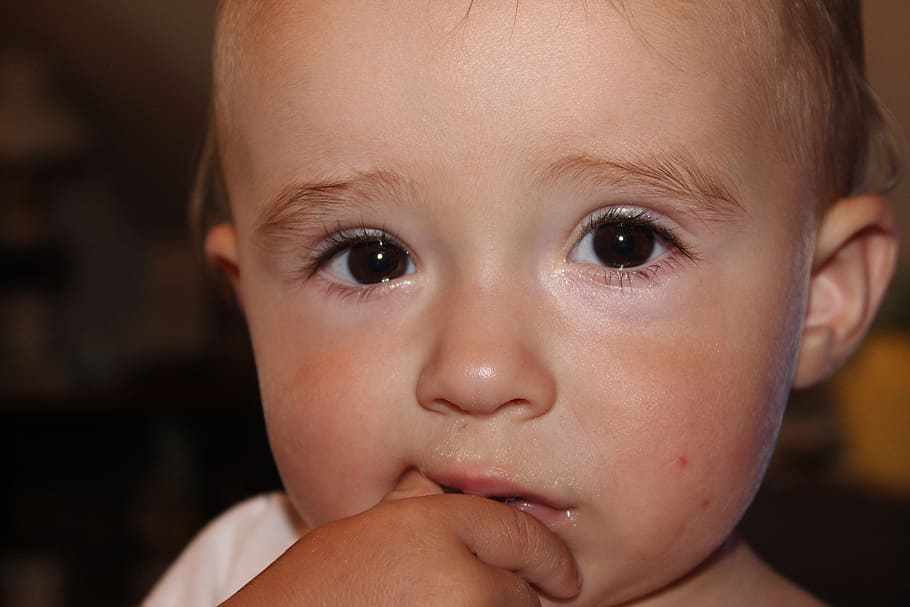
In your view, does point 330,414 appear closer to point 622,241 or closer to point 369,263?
point 369,263

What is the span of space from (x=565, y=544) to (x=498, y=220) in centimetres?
25

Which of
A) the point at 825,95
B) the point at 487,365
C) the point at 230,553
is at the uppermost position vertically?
the point at 825,95

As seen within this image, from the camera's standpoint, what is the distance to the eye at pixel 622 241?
2.91 feet

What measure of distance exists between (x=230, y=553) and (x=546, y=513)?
1.86 ft

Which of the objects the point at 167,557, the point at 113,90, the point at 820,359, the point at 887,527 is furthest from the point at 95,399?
the point at 820,359

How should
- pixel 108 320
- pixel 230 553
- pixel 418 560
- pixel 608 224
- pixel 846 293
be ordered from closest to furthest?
pixel 418 560, pixel 608 224, pixel 846 293, pixel 230 553, pixel 108 320

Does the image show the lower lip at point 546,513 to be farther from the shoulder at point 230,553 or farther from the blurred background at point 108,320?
the blurred background at point 108,320

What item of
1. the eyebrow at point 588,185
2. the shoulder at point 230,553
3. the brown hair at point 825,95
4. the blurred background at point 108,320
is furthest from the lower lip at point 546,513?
the blurred background at point 108,320

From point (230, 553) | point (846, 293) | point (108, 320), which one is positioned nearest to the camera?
point (846, 293)

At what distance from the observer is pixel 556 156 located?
840 millimetres

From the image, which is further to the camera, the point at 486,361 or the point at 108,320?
the point at 108,320

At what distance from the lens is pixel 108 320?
399 centimetres

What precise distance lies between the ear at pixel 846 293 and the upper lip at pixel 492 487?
0.32 m

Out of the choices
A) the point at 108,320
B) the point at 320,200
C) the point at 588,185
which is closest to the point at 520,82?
the point at 588,185
